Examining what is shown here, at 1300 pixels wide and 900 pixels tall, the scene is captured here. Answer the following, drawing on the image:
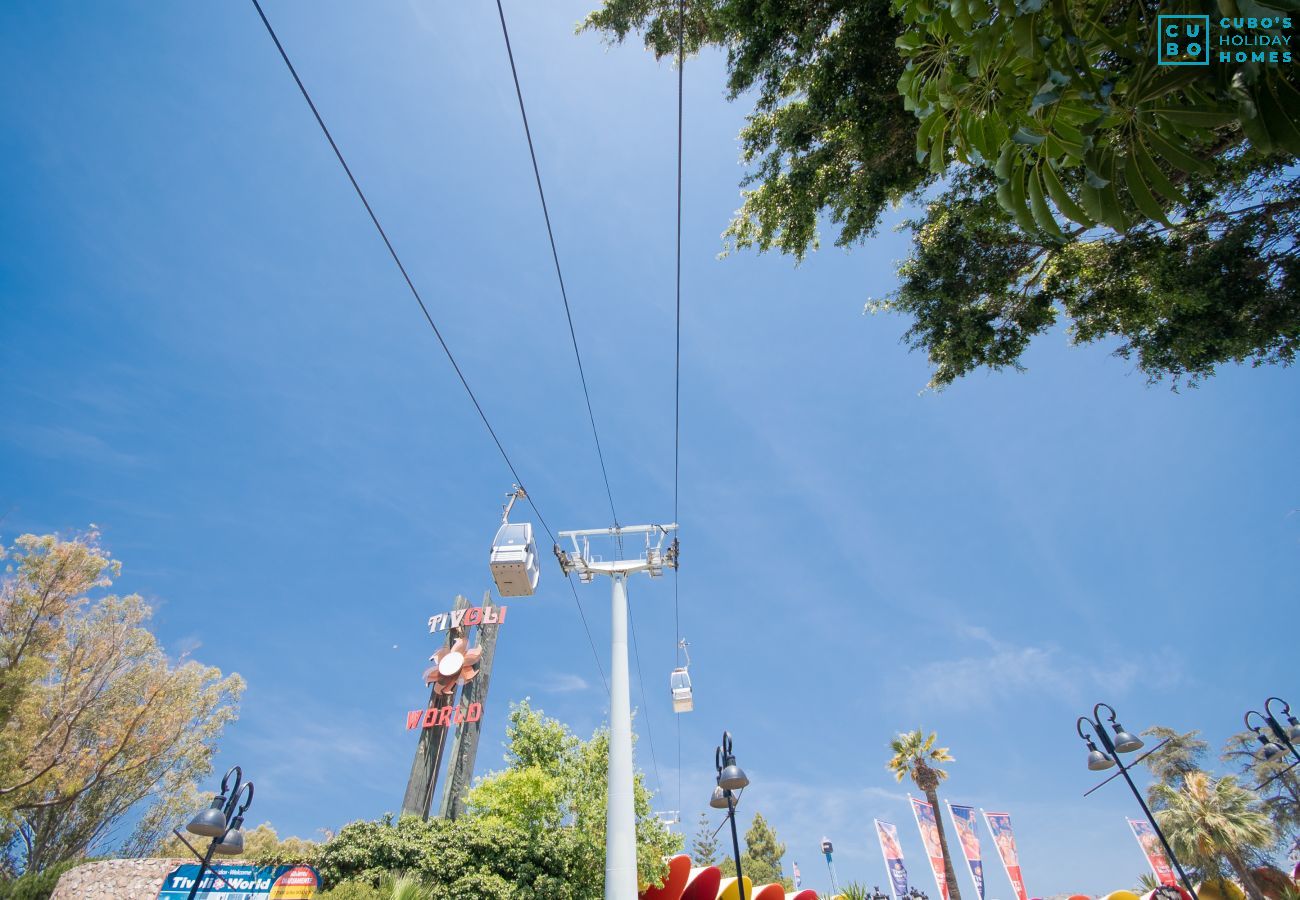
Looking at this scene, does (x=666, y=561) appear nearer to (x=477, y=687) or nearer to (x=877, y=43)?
(x=877, y=43)

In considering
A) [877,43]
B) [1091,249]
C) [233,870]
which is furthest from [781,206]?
[233,870]

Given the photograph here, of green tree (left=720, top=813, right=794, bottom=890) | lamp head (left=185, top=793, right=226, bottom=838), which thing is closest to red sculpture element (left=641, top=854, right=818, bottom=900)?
lamp head (left=185, top=793, right=226, bottom=838)

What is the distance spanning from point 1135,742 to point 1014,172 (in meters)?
12.8

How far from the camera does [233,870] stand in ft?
44.1

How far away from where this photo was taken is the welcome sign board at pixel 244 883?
13055 millimetres

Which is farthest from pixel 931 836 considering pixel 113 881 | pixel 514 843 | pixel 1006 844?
pixel 113 881

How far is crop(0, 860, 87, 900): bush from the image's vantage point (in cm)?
1216

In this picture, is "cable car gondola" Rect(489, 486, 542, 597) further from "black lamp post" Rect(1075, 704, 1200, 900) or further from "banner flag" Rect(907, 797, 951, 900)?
"banner flag" Rect(907, 797, 951, 900)

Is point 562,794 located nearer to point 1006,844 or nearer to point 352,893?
point 352,893

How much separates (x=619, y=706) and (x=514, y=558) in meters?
3.71

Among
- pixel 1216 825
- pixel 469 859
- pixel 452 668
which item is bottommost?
pixel 469 859

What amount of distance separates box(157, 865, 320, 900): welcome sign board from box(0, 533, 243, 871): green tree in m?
6.32

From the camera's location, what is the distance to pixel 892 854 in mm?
25453

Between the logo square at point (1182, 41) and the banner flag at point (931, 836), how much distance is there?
91.9 ft
